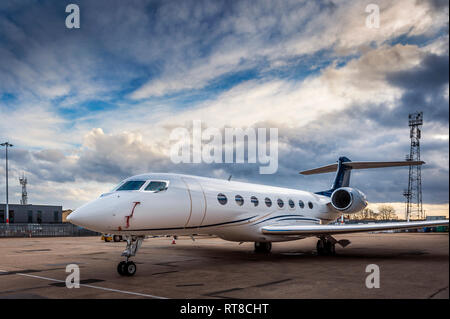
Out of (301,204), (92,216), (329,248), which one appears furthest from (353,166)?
(92,216)

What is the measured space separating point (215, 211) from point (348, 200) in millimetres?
9240

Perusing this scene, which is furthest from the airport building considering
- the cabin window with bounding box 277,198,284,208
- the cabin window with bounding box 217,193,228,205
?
the cabin window with bounding box 217,193,228,205

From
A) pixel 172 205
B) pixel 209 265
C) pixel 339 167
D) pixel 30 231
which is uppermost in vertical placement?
pixel 339 167

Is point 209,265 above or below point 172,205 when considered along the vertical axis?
below

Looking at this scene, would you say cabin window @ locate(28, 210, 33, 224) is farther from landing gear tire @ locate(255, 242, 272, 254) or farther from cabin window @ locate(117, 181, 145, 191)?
cabin window @ locate(117, 181, 145, 191)

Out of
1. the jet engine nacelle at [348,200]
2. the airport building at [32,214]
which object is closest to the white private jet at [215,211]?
the jet engine nacelle at [348,200]

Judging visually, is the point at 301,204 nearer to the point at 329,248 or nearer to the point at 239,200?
the point at 329,248

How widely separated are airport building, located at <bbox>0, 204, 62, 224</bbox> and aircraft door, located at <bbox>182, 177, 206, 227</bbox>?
72.5m

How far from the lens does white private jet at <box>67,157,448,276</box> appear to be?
11.1 meters

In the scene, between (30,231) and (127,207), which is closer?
(127,207)
